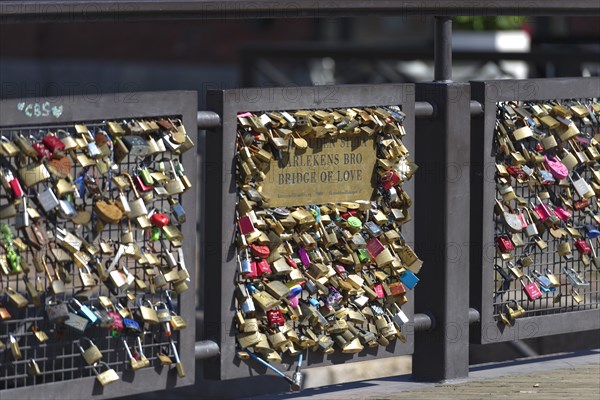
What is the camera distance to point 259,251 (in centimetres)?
484

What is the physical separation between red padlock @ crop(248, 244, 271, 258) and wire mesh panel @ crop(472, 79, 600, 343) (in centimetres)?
102

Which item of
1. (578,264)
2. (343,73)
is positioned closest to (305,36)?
(343,73)

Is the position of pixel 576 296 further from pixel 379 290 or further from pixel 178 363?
pixel 178 363

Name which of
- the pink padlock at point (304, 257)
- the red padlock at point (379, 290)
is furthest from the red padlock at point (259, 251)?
the red padlock at point (379, 290)

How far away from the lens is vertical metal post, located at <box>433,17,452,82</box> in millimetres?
5410

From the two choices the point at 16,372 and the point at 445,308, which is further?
the point at 445,308

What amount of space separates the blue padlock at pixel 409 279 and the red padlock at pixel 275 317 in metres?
0.62

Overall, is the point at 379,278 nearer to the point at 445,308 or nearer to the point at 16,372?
the point at 445,308

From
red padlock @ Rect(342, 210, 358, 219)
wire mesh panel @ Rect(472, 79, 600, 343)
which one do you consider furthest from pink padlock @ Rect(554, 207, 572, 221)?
red padlock @ Rect(342, 210, 358, 219)

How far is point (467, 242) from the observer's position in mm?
5426

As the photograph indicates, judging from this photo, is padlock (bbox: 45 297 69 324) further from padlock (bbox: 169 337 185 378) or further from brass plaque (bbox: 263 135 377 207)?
brass plaque (bbox: 263 135 377 207)

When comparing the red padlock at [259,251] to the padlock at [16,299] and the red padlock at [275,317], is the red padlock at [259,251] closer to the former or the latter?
the red padlock at [275,317]

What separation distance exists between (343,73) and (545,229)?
11.9 meters

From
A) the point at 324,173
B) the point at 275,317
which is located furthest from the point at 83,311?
the point at 324,173
